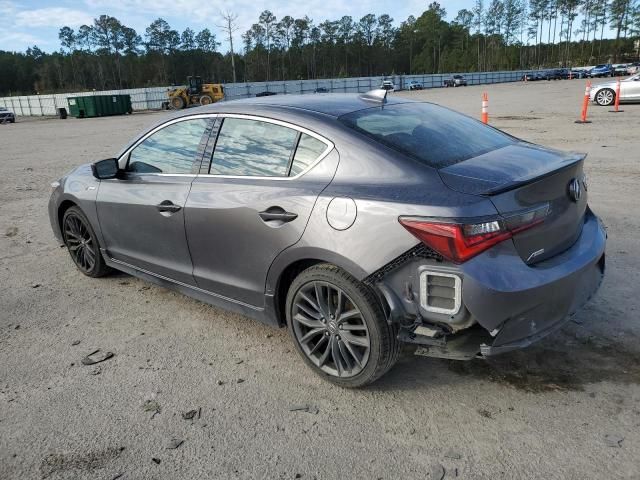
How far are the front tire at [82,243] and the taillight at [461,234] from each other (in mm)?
3395

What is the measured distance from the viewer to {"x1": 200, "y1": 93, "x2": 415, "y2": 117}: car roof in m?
3.40

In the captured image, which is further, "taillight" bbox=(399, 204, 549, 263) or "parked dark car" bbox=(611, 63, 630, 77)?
"parked dark car" bbox=(611, 63, 630, 77)

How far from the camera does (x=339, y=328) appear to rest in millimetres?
3061

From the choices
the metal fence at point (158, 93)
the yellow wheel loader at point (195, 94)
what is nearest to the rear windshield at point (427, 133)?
the metal fence at point (158, 93)

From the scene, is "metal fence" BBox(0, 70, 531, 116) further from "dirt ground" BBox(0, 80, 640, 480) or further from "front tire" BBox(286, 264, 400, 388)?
"front tire" BBox(286, 264, 400, 388)

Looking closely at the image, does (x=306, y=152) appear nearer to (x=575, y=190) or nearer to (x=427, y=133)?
(x=427, y=133)

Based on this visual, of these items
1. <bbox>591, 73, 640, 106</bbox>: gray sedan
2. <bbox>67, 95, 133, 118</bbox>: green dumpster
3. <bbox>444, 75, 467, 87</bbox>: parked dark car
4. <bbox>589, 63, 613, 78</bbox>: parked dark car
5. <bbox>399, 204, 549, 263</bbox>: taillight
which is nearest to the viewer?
<bbox>399, 204, 549, 263</bbox>: taillight

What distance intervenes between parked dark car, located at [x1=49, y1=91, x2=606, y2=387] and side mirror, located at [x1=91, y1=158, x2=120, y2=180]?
27 centimetres

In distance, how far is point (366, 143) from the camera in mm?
3021

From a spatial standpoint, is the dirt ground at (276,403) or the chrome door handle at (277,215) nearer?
the dirt ground at (276,403)

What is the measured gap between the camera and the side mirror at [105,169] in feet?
14.1

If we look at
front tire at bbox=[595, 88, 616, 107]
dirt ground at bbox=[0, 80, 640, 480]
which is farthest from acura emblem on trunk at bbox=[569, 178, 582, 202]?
front tire at bbox=[595, 88, 616, 107]

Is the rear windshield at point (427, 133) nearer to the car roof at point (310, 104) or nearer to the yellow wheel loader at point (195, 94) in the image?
the car roof at point (310, 104)

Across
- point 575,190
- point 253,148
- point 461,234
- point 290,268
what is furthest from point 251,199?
point 575,190
